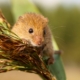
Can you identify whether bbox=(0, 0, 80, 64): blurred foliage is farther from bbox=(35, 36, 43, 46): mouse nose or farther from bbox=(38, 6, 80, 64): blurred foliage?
bbox=(35, 36, 43, 46): mouse nose

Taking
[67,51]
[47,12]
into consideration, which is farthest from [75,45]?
[47,12]

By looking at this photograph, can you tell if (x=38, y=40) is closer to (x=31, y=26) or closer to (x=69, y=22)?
(x=31, y=26)

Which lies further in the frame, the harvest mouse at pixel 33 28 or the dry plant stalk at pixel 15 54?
the harvest mouse at pixel 33 28

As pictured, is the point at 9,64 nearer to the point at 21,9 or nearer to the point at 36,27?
the point at 21,9

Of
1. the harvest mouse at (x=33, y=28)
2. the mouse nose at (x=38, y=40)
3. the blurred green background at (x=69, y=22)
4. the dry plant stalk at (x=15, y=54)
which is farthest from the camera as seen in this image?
the blurred green background at (x=69, y=22)

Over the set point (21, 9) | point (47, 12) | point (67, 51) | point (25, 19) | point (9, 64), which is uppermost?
point (47, 12)

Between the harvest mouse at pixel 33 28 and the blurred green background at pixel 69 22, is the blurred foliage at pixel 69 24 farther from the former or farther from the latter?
the harvest mouse at pixel 33 28

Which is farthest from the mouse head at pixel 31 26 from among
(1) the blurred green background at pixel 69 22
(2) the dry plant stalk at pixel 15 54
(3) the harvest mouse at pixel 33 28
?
(1) the blurred green background at pixel 69 22
